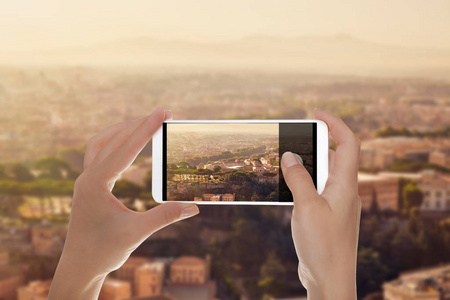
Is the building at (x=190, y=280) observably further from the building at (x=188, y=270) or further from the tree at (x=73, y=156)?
the tree at (x=73, y=156)

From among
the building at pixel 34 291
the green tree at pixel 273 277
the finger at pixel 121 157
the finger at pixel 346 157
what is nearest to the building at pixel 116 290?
the building at pixel 34 291

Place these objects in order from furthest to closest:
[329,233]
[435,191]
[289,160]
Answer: [435,191] → [289,160] → [329,233]

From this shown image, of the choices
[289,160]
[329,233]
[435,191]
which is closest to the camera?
[329,233]

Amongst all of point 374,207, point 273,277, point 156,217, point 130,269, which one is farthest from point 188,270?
point 156,217

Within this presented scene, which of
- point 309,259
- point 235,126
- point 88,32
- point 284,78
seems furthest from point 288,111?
point 309,259

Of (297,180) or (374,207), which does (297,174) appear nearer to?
(297,180)

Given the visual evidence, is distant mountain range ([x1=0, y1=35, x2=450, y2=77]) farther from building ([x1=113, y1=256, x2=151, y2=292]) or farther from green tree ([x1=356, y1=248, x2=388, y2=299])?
building ([x1=113, y1=256, x2=151, y2=292])
